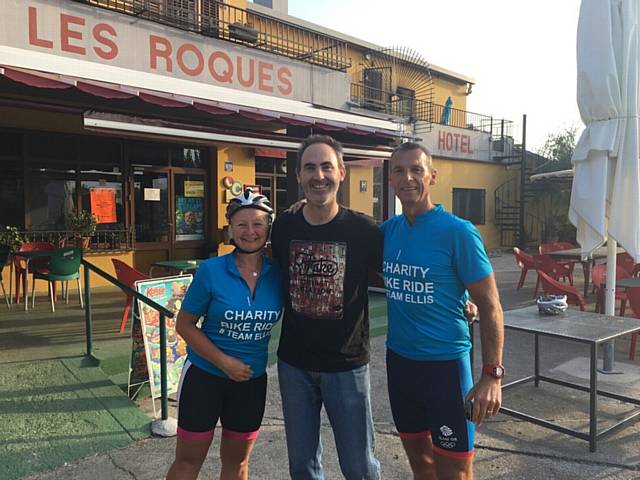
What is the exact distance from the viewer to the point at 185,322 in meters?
2.12

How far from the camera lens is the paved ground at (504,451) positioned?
2.94 metres

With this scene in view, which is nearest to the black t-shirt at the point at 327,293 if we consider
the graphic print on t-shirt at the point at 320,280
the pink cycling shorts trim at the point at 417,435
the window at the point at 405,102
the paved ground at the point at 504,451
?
the graphic print on t-shirt at the point at 320,280

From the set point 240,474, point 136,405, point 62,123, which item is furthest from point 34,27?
point 240,474

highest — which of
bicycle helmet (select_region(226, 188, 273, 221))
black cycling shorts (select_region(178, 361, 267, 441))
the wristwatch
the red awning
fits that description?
the red awning

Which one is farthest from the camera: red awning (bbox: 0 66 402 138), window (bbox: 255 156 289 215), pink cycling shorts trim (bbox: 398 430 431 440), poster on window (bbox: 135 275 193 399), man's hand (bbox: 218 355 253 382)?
window (bbox: 255 156 289 215)

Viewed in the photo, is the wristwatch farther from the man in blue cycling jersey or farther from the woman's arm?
the woman's arm

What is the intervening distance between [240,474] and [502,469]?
168 cm

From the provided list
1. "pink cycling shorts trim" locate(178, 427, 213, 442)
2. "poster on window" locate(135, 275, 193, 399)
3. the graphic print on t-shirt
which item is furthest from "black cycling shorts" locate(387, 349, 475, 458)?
"poster on window" locate(135, 275, 193, 399)

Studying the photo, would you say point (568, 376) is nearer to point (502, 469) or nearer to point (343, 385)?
point (502, 469)

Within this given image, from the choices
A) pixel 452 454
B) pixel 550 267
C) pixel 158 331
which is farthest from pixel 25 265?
pixel 550 267

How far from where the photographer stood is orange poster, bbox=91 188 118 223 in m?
8.09

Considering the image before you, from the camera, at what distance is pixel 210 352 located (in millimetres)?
2055

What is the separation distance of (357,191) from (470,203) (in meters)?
6.58

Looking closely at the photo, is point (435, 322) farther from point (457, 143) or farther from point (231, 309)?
point (457, 143)
